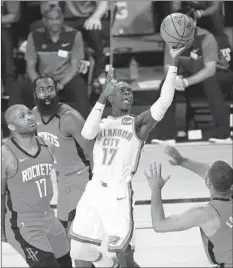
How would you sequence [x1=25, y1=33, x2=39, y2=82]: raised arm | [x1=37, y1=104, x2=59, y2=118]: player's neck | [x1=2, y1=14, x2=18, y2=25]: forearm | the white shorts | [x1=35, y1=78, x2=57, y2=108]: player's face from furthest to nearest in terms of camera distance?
1. [x1=2, y1=14, x2=18, y2=25]: forearm
2. [x1=25, y1=33, x2=39, y2=82]: raised arm
3. [x1=37, y1=104, x2=59, y2=118]: player's neck
4. [x1=35, y1=78, x2=57, y2=108]: player's face
5. the white shorts

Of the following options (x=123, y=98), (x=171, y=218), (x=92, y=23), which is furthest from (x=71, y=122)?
(x=92, y=23)

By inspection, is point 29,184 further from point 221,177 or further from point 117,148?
point 221,177

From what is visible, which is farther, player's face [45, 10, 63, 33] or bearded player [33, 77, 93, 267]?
player's face [45, 10, 63, 33]

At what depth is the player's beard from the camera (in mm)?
4719

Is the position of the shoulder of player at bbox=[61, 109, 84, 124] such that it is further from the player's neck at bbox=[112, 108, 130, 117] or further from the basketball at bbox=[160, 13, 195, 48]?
the basketball at bbox=[160, 13, 195, 48]

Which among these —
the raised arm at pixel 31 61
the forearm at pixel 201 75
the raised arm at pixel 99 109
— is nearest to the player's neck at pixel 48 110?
the raised arm at pixel 99 109

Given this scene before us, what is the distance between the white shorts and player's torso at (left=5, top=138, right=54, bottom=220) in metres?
0.27

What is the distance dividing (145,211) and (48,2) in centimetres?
216

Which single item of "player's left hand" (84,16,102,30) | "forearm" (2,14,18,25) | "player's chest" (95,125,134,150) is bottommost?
"player's chest" (95,125,134,150)

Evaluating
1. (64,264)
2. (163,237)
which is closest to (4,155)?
(64,264)

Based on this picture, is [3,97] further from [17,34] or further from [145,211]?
[145,211]

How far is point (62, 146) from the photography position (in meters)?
5.04

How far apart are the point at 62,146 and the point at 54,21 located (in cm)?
134

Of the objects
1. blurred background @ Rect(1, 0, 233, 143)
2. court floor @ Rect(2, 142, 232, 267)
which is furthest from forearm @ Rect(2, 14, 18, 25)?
court floor @ Rect(2, 142, 232, 267)
